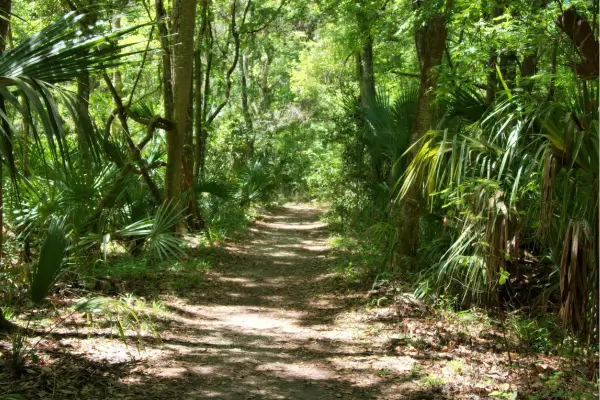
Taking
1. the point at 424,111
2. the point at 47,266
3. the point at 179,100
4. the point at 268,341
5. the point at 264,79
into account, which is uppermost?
the point at 264,79

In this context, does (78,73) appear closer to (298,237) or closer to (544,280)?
(544,280)

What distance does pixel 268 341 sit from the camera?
709cm

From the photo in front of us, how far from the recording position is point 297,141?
34.9 metres

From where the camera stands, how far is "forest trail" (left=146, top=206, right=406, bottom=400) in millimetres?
5379

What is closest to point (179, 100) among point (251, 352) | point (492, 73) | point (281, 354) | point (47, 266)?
point (492, 73)

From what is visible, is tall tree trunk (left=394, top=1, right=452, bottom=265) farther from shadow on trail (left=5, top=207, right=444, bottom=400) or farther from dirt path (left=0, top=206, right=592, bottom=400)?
shadow on trail (left=5, top=207, right=444, bottom=400)

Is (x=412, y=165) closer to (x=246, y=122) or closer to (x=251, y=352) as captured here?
(x=251, y=352)

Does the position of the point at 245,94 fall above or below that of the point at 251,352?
above

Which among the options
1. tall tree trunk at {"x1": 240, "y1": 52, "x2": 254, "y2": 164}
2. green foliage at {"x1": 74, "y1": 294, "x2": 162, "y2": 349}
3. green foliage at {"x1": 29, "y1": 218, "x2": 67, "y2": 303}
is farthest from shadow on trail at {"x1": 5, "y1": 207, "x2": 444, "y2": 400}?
tall tree trunk at {"x1": 240, "y1": 52, "x2": 254, "y2": 164}

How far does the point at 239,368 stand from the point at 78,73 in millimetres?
3243

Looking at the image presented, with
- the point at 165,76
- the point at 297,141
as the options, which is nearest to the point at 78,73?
the point at 165,76

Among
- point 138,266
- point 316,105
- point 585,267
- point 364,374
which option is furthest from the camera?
point 316,105

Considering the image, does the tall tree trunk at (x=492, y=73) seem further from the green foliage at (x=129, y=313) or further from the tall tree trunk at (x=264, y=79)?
the tall tree trunk at (x=264, y=79)

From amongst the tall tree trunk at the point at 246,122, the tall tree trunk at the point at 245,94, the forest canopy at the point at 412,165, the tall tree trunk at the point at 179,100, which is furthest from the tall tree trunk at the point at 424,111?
the tall tree trunk at the point at 245,94
